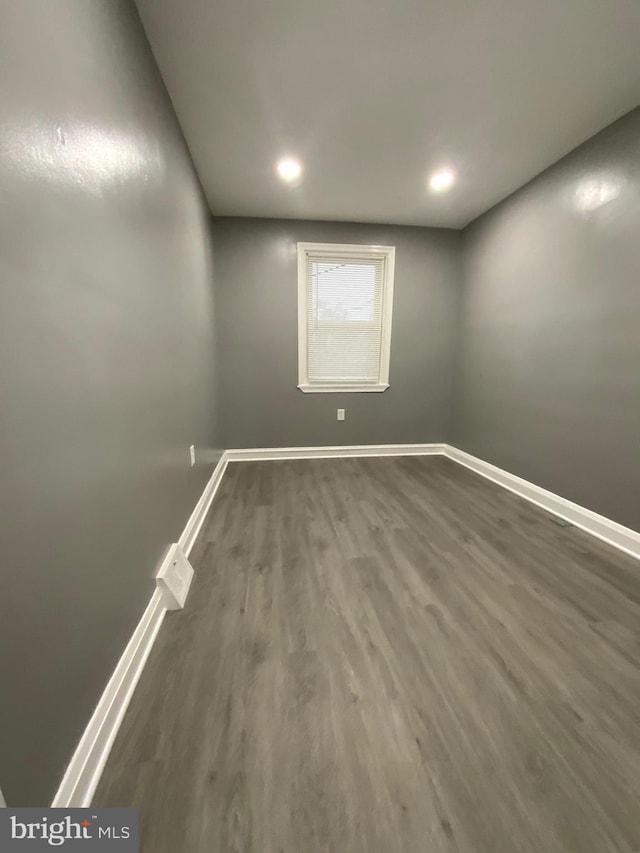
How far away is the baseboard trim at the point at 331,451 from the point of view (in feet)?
11.3

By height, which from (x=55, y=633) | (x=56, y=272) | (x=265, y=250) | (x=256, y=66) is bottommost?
(x=55, y=633)

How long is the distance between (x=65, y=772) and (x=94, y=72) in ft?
5.86

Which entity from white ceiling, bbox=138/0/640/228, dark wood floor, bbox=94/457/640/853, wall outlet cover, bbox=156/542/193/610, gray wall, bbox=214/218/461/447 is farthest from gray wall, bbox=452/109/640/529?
wall outlet cover, bbox=156/542/193/610

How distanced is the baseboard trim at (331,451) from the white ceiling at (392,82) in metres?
2.32

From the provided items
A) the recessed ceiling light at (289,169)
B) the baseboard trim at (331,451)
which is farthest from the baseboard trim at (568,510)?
the recessed ceiling light at (289,169)

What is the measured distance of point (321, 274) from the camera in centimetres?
327

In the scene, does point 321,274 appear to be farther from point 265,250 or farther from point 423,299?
point 423,299

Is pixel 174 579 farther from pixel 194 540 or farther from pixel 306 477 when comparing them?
pixel 306 477

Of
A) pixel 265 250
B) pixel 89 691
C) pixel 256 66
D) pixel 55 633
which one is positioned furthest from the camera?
pixel 265 250

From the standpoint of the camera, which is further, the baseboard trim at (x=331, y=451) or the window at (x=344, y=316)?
the baseboard trim at (x=331, y=451)

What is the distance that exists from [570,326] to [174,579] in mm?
2759

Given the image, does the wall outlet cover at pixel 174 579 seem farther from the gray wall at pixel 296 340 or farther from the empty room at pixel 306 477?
the gray wall at pixel 296 340

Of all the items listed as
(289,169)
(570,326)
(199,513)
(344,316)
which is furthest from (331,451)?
(289,169)

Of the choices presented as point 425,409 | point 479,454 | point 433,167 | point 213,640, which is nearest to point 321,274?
point 433,167
